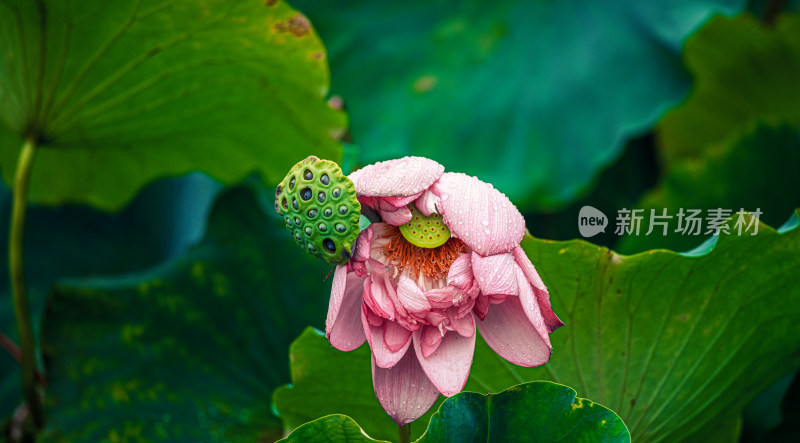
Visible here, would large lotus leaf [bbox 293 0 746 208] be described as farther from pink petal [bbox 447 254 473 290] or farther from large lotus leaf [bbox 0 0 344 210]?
pink petal [bbox 447 254 473 290]

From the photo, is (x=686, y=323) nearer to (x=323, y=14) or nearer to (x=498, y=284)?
(x=498, y=284)

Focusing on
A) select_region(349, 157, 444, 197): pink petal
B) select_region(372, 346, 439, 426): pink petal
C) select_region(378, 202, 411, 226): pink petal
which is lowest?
select_region(372, 346, 439, 426): pink petal

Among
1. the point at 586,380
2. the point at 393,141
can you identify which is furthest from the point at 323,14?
the point at 586,380

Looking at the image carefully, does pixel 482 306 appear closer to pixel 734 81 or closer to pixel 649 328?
pixel 649 328

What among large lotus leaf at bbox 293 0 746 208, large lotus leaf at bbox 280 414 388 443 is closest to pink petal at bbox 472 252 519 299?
large lotus leaf at bbox 280 414 388 443

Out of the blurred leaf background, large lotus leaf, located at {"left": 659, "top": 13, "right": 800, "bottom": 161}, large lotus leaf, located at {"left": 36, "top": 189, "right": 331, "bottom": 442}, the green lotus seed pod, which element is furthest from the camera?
large lotus leaf, located at {"left": 659, "top": 13, "right": 800, "bottom": 161}
